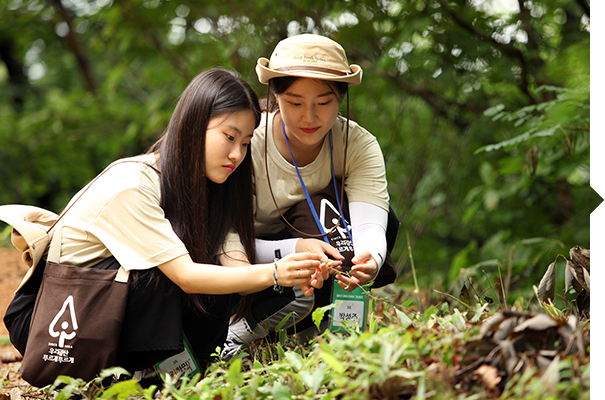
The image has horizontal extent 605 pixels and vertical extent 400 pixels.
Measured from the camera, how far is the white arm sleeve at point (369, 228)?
2.28m

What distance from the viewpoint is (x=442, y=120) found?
4672 mm

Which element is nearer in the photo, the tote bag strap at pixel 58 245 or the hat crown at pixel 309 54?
the tote bag strap at pixel 58 245

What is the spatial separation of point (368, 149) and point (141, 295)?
1216 millimetres

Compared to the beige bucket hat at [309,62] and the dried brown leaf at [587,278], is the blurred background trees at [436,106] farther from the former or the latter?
the dried brown leaf at [587,278]

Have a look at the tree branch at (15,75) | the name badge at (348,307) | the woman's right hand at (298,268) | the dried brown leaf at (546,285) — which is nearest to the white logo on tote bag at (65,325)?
the woman's right hand at (298,268)

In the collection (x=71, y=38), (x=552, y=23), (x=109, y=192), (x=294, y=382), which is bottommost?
(x=294, y=382)

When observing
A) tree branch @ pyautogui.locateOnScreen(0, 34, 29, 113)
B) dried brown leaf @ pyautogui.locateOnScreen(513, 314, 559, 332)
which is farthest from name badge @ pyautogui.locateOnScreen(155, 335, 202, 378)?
tree branch @ pyautogui.locateOnScreen(0, 34, 29, 113)

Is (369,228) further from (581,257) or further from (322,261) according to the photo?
(581,257)

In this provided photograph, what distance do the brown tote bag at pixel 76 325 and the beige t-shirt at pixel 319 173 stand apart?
803 mm

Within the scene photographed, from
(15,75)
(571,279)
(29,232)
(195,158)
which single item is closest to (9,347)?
(29,232)

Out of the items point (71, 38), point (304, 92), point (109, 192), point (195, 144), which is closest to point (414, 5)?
point (304, 92)

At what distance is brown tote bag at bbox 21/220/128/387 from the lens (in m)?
1.83

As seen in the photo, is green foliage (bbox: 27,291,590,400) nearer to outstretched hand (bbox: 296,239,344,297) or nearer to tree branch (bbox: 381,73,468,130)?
outstretched hand (bbox: 296,239,344,297)

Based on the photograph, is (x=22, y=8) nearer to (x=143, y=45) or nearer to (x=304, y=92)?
(x=143, y=45)
